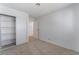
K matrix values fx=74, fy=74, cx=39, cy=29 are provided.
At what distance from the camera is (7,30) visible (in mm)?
4277

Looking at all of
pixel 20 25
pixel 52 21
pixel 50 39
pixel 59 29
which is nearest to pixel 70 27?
pixel 59 29

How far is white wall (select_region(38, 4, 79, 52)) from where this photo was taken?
3499mm

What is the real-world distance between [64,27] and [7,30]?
327 centimetres

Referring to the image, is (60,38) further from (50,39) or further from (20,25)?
(20,25)

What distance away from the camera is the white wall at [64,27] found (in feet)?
11.5

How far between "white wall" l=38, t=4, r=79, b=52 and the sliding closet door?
8.42ft

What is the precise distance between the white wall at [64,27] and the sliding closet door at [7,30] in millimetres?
2567

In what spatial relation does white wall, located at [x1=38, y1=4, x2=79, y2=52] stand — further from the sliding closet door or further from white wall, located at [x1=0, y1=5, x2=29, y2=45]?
the sliding closet door

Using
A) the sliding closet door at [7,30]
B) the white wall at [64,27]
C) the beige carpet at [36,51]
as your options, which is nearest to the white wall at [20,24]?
the sliding closet door at [7,30]

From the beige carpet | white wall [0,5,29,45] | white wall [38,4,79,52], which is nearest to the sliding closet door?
white wall [0,5,29,45]

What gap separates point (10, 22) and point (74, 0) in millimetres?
3719

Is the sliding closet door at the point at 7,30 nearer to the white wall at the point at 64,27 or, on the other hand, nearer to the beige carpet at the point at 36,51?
the beige carpet at the point at 36,51

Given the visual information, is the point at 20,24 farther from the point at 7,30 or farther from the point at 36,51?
the point at 36,51

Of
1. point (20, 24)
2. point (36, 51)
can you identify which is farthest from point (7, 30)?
point (36, 51)
